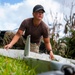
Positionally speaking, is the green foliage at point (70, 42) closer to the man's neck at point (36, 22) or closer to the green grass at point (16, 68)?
the man's neck at point (36, 22)

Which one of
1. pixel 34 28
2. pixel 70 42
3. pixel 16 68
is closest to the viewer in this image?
pixel 16 68

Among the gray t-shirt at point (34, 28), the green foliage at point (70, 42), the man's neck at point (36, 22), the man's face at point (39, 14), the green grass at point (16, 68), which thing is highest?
the man's face at point (39, 14)

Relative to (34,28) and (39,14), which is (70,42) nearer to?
(34,28)

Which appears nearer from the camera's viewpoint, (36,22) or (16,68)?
(16,68)

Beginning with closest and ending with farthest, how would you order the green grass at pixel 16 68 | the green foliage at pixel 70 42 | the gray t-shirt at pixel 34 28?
the green grass at pixel 16 68, the gray t-shirt at pixel 34 28, the green foliage at pixel 70 42

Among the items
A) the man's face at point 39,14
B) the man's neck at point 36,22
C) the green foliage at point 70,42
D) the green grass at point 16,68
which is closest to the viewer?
the green grass at point 16,68

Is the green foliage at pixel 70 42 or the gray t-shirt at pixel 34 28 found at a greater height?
the gray t-shirt at pixel 34 28

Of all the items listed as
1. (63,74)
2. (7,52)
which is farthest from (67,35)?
(63,74)

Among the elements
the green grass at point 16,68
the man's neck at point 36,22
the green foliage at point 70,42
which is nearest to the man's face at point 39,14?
the man's neck at point 36,22

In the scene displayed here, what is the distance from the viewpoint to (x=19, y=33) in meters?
5.41

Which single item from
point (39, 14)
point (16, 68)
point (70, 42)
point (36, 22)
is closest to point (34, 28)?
point (36, 22)

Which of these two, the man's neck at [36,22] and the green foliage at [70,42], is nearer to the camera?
the man's neck at [36,22]

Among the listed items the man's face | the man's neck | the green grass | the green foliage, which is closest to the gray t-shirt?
the man's neck

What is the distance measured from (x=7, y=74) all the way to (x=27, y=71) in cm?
58
